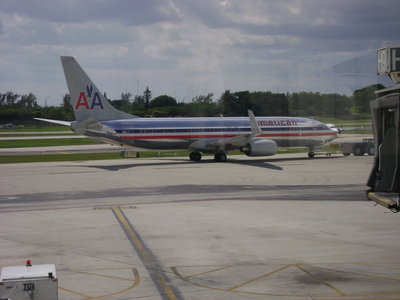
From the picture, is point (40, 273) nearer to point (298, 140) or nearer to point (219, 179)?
point (219, 179)

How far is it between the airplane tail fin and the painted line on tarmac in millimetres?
26763

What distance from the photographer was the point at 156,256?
17.8 meters

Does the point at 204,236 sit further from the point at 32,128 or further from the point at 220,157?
the point at 32,128

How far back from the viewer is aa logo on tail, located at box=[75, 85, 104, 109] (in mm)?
49781

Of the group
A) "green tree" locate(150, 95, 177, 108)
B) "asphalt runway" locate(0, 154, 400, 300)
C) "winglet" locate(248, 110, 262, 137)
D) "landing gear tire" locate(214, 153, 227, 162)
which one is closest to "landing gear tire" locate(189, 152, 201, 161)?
"landing gear tire" locate(214, 153, 227, 162)

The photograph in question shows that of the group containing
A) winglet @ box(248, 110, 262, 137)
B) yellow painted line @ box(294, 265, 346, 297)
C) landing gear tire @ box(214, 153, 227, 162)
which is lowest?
yellow painted line @ box(294, 265, 346, 297)

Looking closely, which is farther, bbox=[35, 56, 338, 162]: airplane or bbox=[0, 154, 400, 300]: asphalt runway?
bbox=[35, 56, 338, 162]: airplane

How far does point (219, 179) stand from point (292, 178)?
4.74 metres

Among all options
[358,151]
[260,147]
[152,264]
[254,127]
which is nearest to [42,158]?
[260,147]

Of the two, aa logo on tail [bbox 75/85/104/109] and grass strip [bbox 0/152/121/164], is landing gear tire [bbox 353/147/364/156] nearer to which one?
grass strip [bbox 0/152/121/164]

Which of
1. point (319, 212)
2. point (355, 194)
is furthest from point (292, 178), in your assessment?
point (319, 212)

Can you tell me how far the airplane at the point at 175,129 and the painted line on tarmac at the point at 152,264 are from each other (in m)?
26.6

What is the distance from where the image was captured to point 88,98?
49906 millimetres

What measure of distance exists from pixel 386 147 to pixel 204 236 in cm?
831
